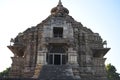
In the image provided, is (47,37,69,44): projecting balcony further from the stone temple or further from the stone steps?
the stone steps

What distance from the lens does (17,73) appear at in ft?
61.4

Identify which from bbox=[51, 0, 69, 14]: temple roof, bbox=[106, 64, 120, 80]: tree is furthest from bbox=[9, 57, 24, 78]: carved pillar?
bbox=[106, 64, 120, 80]: tree

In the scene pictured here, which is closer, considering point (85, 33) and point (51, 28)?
point (51, 28)

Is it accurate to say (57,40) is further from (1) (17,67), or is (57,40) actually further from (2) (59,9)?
(2) (59,9)

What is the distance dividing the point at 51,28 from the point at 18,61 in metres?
4.24

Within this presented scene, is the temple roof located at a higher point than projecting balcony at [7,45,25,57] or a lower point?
higher

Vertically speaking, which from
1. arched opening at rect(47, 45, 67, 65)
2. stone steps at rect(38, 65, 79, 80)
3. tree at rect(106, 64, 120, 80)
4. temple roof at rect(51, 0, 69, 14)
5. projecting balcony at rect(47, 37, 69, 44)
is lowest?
tree at rect(106, 64, 120, 80)

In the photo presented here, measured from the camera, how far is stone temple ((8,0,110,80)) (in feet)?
59.2

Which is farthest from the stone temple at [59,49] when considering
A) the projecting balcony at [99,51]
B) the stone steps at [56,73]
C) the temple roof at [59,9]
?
the temple roof at [59,9]

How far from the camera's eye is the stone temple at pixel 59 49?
1803 cm

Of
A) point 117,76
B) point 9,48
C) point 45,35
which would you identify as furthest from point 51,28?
point 117,76

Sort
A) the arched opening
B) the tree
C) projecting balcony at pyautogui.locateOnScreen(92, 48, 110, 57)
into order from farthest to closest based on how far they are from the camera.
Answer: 1. the tree
2. projecting balcony at pyautogui.locateOnScreen(92, 48, 110, 57)
3. the arched opening

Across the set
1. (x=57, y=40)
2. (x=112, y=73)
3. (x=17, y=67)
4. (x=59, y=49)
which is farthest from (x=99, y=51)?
(x=112, y=73)

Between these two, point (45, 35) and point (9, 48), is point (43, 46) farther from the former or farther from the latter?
point (9, 48)
